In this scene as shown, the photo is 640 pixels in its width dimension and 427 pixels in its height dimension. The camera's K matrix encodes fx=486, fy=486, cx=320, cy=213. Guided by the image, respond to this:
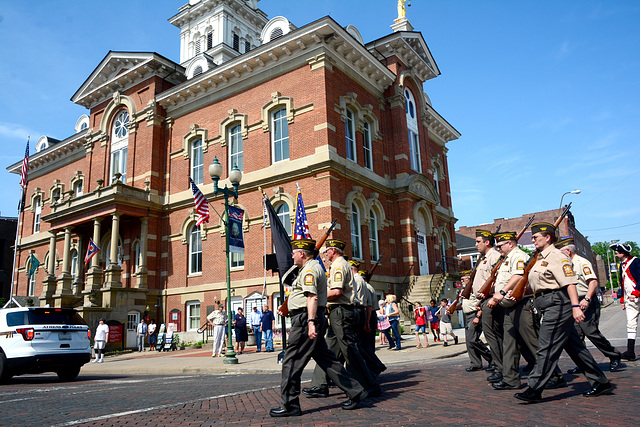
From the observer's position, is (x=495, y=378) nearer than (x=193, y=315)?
Yes

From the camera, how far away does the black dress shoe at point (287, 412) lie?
5.22 meters

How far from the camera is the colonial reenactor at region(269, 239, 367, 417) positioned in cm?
534

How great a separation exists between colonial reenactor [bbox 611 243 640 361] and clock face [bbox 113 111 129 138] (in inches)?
1079

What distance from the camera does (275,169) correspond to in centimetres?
2298

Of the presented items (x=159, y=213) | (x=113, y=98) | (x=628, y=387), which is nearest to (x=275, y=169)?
(x=159, y=213)

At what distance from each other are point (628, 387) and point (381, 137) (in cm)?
2096

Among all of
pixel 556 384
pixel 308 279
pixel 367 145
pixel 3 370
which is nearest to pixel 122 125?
pixel 367 145

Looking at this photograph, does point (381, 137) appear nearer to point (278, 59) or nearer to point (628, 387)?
point (278, 59)

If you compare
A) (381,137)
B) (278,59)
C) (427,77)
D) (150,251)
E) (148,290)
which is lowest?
(148,290)

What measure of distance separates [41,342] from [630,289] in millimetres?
12055

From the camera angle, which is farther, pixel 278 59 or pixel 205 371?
pixel 278 59

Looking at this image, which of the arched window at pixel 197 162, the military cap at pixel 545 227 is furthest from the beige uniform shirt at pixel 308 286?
the arched window at pixel 197 162

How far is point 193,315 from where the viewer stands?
24938 mm

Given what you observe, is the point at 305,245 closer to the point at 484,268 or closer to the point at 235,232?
the point at 484,268
